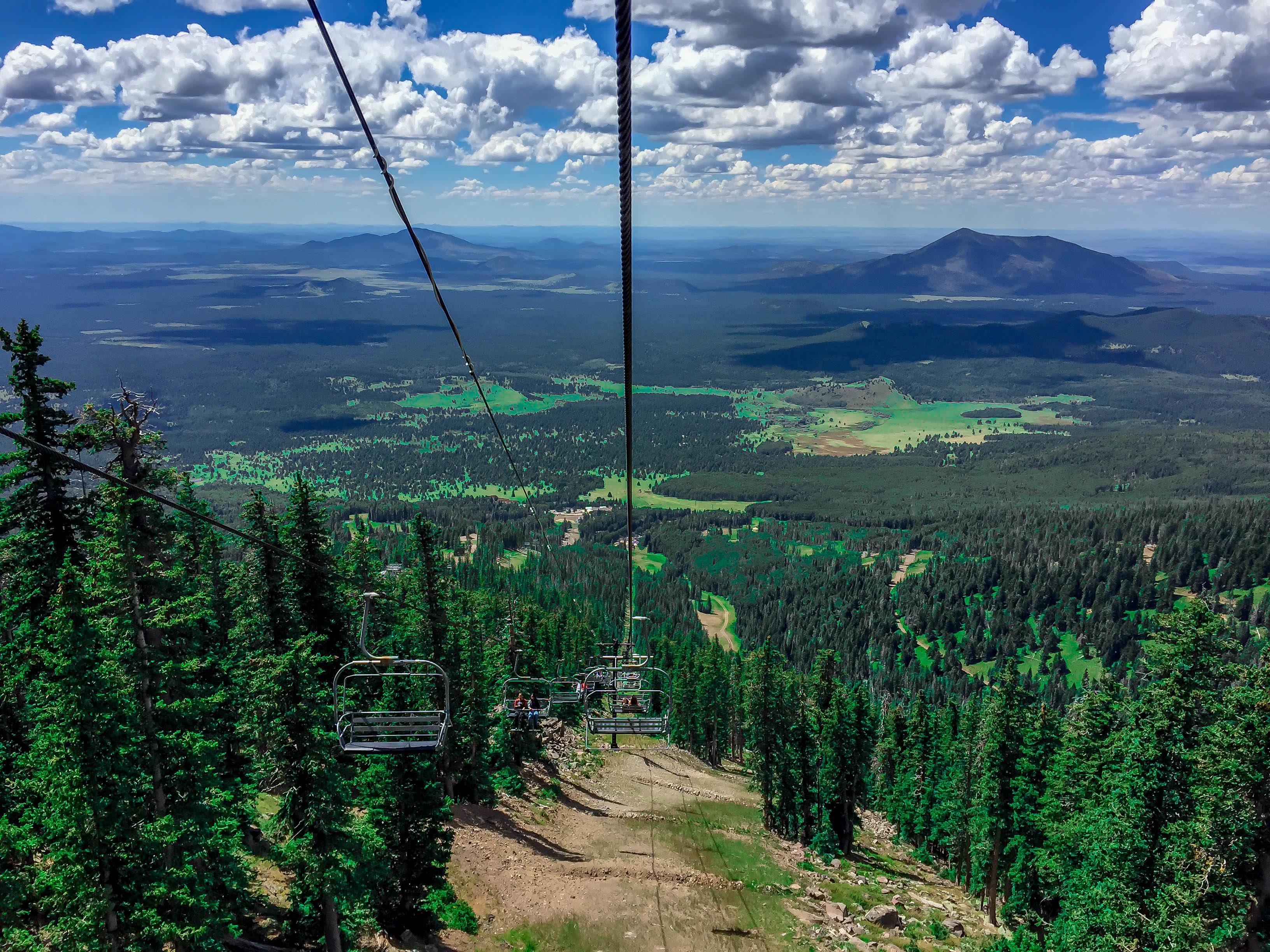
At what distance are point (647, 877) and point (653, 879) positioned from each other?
0.93 ft

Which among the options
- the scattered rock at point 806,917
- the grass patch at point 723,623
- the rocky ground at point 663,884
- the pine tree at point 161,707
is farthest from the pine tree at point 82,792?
the grass patch at point 723,623

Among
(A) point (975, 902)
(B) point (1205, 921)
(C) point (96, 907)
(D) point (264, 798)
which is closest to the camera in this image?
(C) point (96, 907)

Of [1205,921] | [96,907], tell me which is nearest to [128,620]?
[96,907]

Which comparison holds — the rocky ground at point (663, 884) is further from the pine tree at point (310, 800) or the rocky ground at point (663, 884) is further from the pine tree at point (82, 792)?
the pine tree at point (82, 792)

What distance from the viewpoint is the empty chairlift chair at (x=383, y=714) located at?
14.6m

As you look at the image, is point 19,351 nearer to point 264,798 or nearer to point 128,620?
point 128,620

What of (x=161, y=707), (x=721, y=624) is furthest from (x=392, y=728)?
(x=721, y=624)

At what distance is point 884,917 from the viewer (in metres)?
36.3

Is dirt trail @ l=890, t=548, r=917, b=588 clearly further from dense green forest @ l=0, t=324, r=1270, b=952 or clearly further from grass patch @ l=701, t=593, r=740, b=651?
dense green forest @ l=0, t=324, r=1270, b=952

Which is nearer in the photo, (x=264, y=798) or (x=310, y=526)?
(x=310, y=526)

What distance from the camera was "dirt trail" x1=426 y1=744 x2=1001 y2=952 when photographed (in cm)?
3166

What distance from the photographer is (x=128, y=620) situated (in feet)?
64.3

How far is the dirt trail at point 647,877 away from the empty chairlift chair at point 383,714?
9237mm

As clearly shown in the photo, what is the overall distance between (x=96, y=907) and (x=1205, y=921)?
2642 cm
